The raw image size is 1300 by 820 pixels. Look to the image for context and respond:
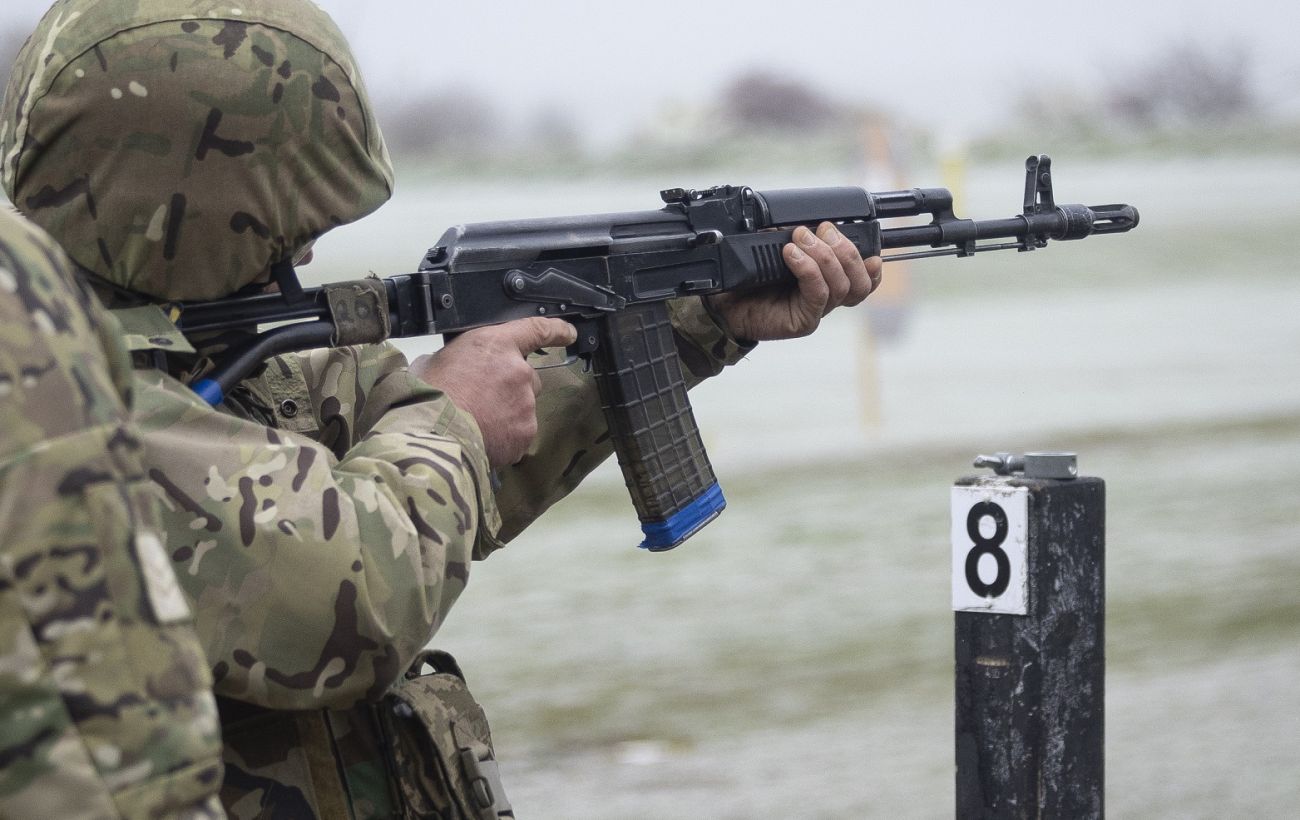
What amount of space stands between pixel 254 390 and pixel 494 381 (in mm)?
234

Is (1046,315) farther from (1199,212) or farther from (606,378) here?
(606,378)

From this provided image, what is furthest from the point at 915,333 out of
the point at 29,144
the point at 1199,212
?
the point at 29,144

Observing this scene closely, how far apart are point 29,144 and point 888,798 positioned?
2788 millimetres

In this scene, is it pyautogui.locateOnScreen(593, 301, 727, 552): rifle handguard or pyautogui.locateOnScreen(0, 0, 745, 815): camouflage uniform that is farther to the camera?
pyautogui.locateOnScreen(593, 301, 727, 552): rifle handguard

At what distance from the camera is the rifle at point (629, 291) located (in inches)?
62.0

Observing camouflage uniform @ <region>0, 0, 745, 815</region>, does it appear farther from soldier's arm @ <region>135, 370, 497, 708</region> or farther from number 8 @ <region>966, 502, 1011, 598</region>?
number 8 @ <region>966, 502, 1011, 598</region>

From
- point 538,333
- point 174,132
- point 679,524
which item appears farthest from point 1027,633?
point 174,132

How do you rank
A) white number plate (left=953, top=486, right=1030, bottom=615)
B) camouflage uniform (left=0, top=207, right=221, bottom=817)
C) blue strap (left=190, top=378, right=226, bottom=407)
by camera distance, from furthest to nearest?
1. white number plate (left=953, top=486, right=1030, bottom=615)
2. blue strap (left=190, top=378, right=226, bottom=407)
3. camouflage uniform (left=0, top=207, right=221, bottom=817)

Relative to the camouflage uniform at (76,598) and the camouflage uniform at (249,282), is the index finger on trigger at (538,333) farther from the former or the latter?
the camouflage uniform at (76,598)

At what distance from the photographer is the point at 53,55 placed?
4.46 ft

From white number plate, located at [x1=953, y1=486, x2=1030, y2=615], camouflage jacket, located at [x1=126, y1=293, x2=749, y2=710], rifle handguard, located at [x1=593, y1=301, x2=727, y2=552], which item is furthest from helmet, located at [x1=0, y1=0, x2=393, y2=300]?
white number plate, located at [x1=953, y1=486, x2=1030, y2=615]

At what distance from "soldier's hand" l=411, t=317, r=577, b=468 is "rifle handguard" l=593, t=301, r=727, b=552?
0.97 ft

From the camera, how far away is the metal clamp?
2229 millimetres

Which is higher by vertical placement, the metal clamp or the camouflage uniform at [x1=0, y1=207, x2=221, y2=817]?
the camouflage uniform at [x1=0, y1=207, x2=221, y2=817]
